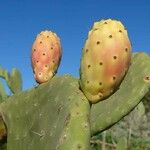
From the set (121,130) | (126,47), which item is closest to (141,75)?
(126,47)

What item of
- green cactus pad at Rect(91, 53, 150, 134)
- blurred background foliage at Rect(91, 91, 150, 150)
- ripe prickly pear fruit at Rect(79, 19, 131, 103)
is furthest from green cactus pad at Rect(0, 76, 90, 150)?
blurred background foliage at Rect(91, 91, 150, 150)

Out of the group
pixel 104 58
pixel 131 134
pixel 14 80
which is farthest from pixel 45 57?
pixel 131 134

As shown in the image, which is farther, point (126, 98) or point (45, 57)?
point (45, 57)

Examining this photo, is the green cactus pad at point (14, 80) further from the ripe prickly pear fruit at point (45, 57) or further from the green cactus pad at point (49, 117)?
the ripe prickly pear fruit at point (45, 57)

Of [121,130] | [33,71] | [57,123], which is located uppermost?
[121,130]

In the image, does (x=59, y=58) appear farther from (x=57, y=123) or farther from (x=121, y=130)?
(x=121, y=130)

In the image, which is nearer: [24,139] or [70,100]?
[70,100]

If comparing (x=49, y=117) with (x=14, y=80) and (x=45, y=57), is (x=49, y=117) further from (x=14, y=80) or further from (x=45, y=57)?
(x=14, y=80)
